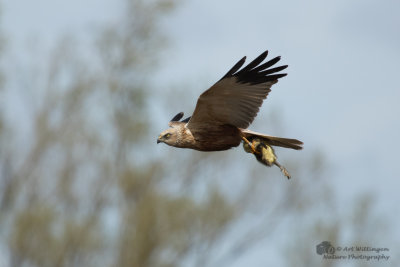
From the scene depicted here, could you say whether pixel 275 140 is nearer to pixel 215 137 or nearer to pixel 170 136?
pixel 215 137

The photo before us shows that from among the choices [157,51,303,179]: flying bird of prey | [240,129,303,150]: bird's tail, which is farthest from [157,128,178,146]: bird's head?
[240,129,303,150]: bird's tail

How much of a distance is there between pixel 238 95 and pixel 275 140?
2.09ft

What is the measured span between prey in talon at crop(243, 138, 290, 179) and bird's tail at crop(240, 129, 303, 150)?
3 cm

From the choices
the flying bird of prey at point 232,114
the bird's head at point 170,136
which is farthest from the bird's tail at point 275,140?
the bird's head at point 170,136

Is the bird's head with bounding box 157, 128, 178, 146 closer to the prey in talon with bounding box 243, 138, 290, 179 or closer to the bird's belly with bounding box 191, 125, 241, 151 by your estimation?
the bird's belly with bounding box 191, 125, 241, 151

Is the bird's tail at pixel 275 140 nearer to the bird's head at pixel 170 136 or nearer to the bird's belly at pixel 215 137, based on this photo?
Result: the bird's belly at pixel 215 137

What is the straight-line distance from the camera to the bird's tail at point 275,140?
948 centimetres

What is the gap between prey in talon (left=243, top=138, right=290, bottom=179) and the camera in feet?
31.4

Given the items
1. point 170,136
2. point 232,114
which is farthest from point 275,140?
point 170,136

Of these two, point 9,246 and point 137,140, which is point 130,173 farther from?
point 9,246

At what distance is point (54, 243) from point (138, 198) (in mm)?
2444

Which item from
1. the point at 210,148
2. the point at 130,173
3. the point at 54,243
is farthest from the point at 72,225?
the point at 210,148

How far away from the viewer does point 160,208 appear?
74.2 ft

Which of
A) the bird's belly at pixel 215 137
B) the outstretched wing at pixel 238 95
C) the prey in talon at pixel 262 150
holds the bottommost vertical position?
the prey in talon at pixel 262 150
